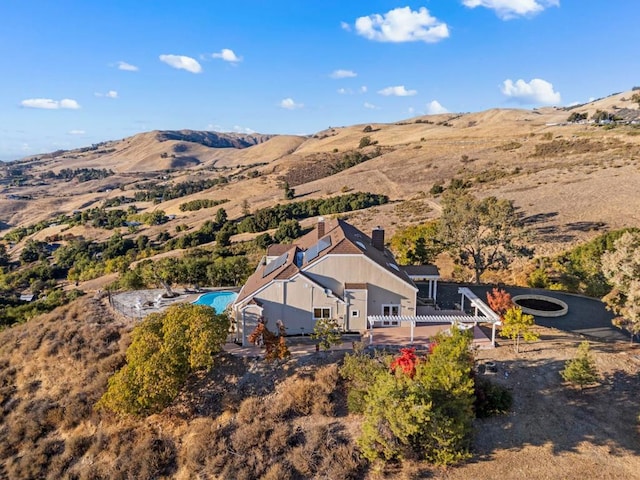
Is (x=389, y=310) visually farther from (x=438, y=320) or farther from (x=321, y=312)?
(x=321, y=312)

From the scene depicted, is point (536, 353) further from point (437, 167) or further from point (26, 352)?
point (437, 167)

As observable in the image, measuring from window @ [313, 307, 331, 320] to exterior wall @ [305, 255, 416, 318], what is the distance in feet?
4.12

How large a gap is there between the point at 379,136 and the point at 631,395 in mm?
147564

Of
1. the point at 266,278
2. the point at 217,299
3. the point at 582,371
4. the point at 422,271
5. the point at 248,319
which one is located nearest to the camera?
the point at 582,371

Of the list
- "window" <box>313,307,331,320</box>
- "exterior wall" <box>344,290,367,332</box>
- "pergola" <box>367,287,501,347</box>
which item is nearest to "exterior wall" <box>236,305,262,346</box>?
"window" <box>313,307,331,320</box>

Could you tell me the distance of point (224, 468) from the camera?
17688mm

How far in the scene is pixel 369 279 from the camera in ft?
84.6

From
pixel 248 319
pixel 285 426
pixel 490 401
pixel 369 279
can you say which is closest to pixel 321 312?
pixel 369 279

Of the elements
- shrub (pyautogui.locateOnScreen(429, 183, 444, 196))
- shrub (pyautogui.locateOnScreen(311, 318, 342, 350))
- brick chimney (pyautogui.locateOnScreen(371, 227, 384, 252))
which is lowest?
shrub (pyautogui.locateOnScreen(311, 318, 342, 350))

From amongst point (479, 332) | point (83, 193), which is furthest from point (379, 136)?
point (479, 332)

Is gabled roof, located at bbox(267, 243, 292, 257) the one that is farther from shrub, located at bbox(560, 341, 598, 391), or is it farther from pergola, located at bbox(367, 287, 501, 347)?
shrub, located at bbox(560, 341, 598, 391)

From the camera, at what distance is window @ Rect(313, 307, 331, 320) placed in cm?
2562

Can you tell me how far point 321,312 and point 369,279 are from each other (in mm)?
3523

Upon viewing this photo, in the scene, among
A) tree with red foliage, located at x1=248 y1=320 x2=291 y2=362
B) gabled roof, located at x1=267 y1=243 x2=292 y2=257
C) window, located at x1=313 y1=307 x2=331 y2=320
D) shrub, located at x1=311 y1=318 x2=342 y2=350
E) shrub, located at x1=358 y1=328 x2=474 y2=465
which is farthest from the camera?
gabled roof, located at x1=267 y1=243 x2=292 y2=257
